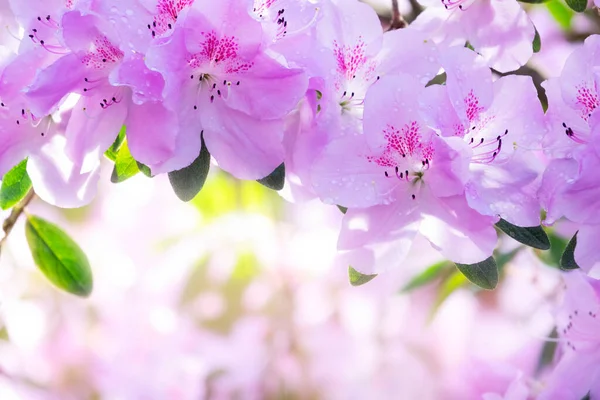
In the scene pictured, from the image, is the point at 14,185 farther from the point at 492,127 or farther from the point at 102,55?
the point at 492,127

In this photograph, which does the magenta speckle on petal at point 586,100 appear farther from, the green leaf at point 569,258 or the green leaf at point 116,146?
the green leaf at point 116,146

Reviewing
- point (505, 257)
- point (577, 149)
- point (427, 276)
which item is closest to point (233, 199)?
point (427, 276)

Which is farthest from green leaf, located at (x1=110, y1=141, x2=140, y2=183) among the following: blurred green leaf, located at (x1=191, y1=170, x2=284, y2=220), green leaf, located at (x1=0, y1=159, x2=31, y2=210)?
blurred green leaf, located at (x1=191, y1=170, x2=284, y2=220)

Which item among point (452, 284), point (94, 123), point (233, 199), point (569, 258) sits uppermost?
point (94, 123)

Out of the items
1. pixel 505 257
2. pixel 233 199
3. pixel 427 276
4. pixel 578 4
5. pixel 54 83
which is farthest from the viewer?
pixel 233 199

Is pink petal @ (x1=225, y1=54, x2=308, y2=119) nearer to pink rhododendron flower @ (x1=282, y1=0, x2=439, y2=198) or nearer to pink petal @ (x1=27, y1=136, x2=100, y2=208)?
pink rhododendron flower @ (x1=282, y1=0, x2=439, y2=198)

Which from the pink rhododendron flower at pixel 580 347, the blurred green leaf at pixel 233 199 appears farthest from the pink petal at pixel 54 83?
the blurred green leaf at pixel 233 199
